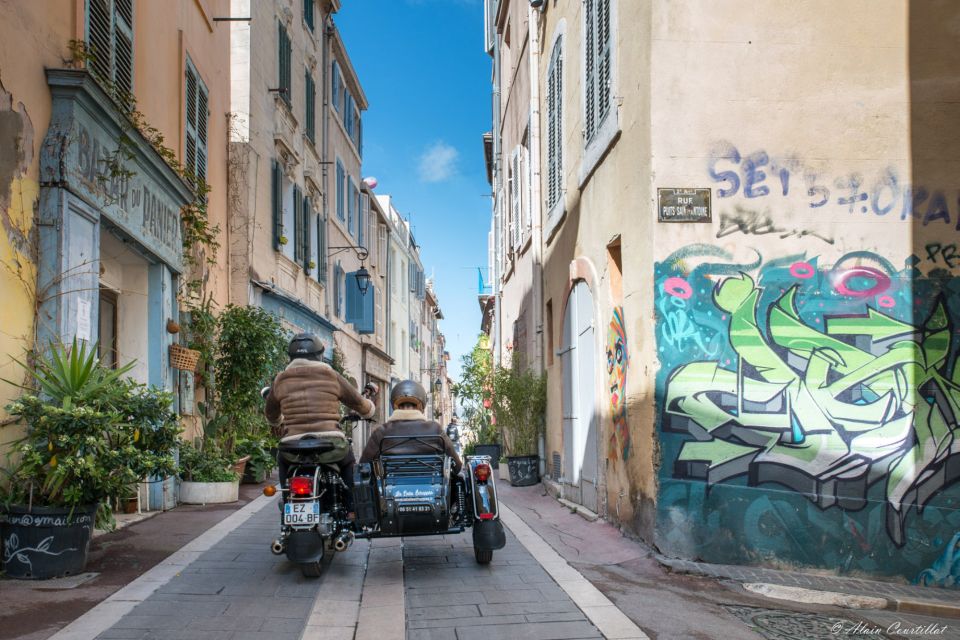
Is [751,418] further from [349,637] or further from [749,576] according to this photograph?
[349,637]

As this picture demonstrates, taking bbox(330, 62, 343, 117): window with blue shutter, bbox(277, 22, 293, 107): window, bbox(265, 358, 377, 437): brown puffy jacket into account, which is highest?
bbox(330, 62, 343, 117): window with blue shutter

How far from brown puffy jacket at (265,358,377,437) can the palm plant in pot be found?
2.70 ft

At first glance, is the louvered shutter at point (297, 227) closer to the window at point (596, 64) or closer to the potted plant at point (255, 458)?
the potted plant at point (255, 458)

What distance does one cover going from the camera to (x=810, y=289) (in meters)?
7.00

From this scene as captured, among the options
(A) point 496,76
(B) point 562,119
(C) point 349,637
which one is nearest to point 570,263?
(B) point 562,119

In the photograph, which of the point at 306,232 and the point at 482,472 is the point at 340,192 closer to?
the point at 306,232

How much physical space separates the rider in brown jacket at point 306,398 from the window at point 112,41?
3243 mm

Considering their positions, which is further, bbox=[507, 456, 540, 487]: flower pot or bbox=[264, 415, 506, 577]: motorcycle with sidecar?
bbox=[507, 456, 540, 487]: flower pot

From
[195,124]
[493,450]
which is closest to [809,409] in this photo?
[493,450]

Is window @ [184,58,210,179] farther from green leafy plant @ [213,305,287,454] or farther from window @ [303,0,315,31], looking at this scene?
window @ [303,0,315,31]

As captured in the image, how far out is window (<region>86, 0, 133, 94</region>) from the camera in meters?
7.73

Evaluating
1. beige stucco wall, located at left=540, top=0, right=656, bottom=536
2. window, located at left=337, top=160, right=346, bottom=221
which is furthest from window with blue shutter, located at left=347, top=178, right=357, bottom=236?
beige stucco wall, located at left=540, top=0, right=656, bottom=536

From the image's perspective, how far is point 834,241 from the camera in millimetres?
7074

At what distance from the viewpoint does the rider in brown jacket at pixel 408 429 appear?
6.11 meters
